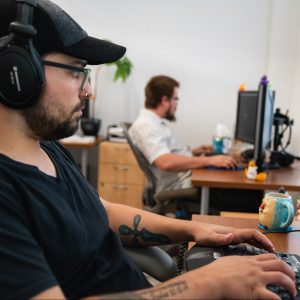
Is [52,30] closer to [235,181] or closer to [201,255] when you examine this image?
[201,255]

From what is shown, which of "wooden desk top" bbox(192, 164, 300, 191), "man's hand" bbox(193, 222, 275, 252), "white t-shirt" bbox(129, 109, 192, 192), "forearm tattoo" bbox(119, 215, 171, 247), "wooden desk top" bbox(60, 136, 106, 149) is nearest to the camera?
"man's hand" bbox(193, 222, 275, 252)

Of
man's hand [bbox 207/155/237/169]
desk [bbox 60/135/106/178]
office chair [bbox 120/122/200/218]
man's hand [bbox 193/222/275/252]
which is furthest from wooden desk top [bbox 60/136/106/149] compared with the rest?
man's hand [bbox 193/222/275/252]

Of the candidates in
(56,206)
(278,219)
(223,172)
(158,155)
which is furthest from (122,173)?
(56,206)

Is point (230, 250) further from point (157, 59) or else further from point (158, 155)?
point (157, 59)

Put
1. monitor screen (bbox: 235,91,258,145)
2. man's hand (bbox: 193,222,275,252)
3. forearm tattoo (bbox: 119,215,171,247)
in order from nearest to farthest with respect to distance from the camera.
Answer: man's hand (bbox: 193,222,275,252) < forearm tattoo (bbox: 119,215,171,247) < monitor screen (bbox: 235,91,258,145)

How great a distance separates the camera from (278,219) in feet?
3.77

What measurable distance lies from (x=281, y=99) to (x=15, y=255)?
3703mm

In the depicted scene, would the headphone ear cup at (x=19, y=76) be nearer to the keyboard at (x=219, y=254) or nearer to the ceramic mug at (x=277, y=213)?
the keyboard at (x=219, y=254)

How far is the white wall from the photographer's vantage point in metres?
3.86

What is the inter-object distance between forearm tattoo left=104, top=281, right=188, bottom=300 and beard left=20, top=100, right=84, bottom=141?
14.8 inches

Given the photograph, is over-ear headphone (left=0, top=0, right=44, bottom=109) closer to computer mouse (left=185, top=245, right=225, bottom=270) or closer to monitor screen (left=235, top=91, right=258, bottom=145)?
computer mouse (left=185, top=245, right=225, bottom=270)

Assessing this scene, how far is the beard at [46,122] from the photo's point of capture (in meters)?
0.82

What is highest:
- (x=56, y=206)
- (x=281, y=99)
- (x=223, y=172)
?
(x=281, y=99)

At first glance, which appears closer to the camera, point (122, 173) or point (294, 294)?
point (294, 294)
